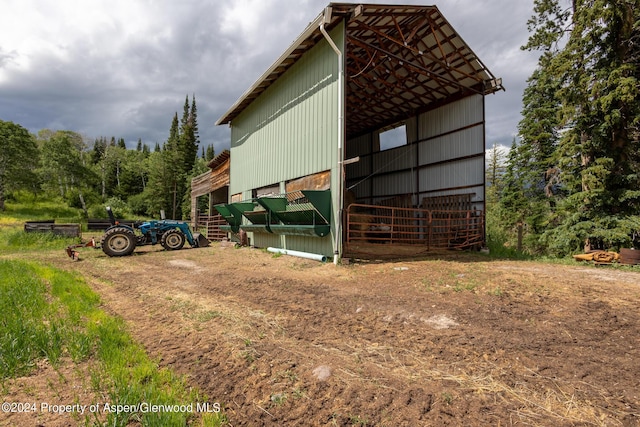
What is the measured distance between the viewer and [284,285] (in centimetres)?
633

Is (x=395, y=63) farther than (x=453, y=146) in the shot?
No

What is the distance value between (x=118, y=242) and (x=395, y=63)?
13543 millimetres

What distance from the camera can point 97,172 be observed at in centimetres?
5462

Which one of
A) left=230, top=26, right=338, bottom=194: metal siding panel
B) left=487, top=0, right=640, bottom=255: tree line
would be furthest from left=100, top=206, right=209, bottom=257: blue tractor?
left=487, top=0, right=640, bottom=255: tree line

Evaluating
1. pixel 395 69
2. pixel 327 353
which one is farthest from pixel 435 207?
pixel 327 353

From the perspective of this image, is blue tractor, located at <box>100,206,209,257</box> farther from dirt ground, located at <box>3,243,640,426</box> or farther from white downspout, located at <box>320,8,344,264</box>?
white downspout, located at <box>320,8,344,264</box>

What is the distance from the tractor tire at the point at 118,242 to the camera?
11.3 metres

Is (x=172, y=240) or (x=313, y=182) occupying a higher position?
(x=313, y=182)

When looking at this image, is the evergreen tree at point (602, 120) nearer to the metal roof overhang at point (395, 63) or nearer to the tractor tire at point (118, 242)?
the metal roof overhang at point (395, 63)

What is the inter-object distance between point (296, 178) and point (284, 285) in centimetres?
596

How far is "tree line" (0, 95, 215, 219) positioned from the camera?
3341 cm

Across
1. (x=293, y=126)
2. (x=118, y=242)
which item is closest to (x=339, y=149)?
(x=293, y=126)

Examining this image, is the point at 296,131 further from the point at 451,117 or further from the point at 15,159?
the point at 15,159

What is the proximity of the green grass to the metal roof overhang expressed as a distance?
8.57m
